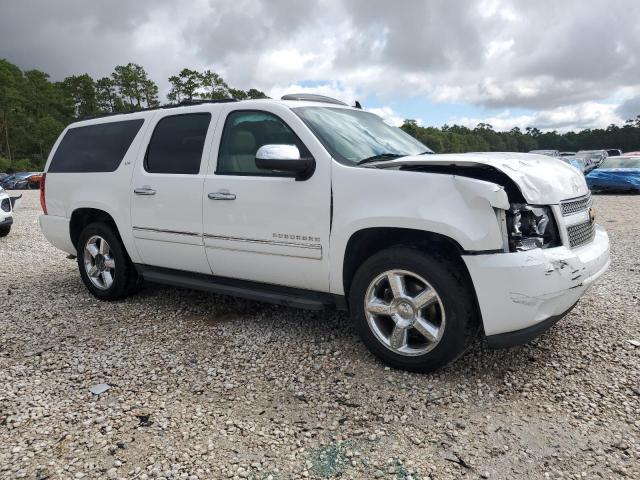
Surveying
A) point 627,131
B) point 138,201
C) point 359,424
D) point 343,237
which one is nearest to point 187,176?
point 138,201

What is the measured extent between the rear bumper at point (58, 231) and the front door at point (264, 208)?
7.12 ft

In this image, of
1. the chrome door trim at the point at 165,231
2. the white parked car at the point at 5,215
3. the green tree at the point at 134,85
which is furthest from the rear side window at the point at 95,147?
the green tree at the point at 134,85

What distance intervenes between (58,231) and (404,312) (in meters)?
4.06

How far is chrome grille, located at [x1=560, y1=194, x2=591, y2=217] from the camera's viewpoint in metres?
3.12

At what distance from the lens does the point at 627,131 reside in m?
112

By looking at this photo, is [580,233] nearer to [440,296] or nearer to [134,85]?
[440,296]

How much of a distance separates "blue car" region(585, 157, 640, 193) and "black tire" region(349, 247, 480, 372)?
17.1 metres

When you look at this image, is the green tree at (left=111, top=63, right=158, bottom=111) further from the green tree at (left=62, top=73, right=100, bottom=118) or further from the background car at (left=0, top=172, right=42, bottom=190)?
the background car at (left=0, top=172, right=42, bottom=190)

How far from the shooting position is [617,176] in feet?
56.7

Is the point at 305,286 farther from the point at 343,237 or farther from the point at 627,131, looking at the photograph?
the point at 627,131

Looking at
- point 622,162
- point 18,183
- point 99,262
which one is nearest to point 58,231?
point 99,262

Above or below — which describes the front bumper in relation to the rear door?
below

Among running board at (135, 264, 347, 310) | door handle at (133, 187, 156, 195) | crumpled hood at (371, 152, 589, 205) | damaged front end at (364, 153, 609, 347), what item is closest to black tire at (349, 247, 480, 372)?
damaged front end at (364, 153, 609, 347)

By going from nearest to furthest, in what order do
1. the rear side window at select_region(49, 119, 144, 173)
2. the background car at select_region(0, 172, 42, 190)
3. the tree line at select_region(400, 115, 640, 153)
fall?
the rear side window at select_region(49, 119, 144, 173)
the background car at select_region(0, 172, 42, 190)
the tree line at select_region(400, 115, 640, 153)
